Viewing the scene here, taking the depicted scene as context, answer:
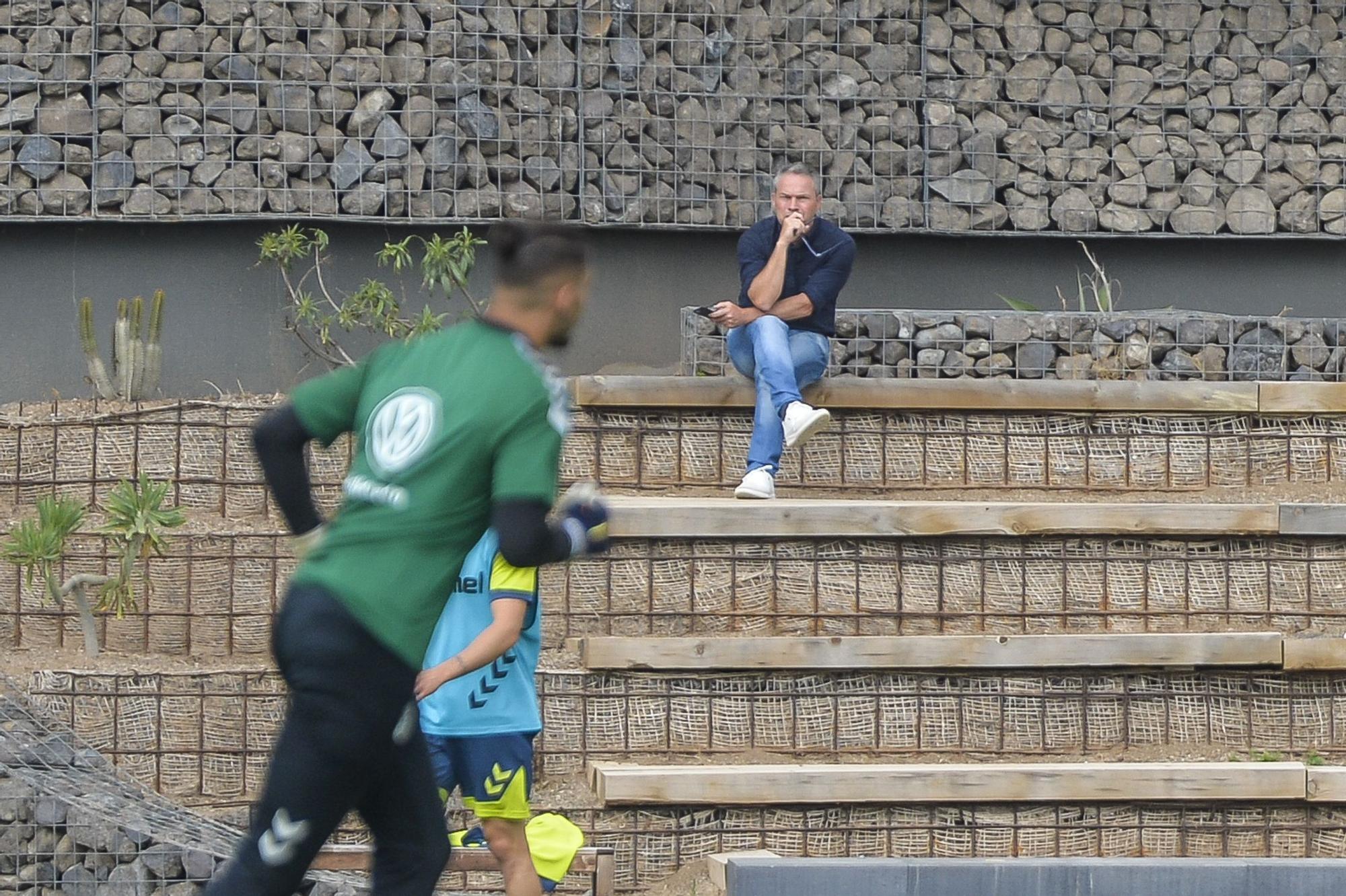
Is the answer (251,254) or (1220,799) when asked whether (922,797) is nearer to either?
(1220,799)

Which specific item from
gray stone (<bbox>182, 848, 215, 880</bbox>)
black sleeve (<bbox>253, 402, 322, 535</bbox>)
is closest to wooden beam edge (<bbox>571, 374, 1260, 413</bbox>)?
gray stone (<bbox>182, 848, 215, 880</bbox>)

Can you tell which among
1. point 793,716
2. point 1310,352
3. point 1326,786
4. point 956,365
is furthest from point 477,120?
point 1326,786

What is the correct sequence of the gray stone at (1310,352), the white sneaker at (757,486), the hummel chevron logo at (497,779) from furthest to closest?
the gray stone at (1310,352), the white sneaker at (757,486), the hummel chevron logo at (497,779)

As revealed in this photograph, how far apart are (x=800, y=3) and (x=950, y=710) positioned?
4.56 metres

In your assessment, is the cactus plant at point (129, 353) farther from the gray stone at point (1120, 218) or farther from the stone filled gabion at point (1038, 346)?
the gray stone at point (1120, 218)

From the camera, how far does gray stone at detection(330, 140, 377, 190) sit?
9.69m

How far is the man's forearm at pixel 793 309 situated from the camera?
320 inches

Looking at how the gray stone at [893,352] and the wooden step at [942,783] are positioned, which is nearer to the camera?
the wooden step at [942,783]

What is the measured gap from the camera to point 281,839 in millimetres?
3578

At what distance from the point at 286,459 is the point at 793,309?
15.0 ft

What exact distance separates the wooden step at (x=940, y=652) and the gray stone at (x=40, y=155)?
4347mm

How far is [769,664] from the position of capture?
286 inches

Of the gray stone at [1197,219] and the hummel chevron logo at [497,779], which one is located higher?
the gray stone at [1197,219]

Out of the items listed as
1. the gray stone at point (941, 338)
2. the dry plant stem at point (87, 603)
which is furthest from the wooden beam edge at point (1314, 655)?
the dry plant stem at point (87, 603)
